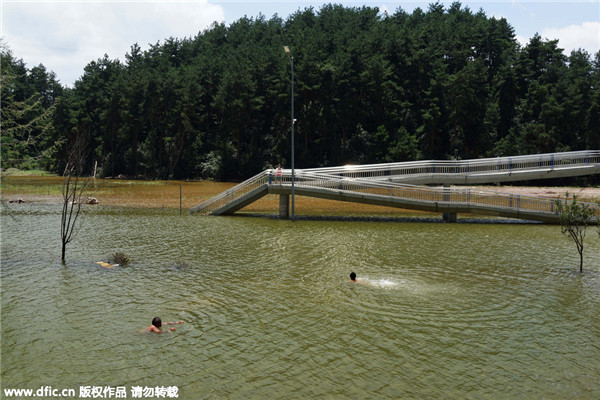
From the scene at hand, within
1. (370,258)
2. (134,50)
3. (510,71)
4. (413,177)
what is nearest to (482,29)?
(510,71)

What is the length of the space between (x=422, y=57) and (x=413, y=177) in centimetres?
4704

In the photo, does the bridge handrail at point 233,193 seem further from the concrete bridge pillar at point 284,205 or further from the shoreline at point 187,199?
the shoreline at point 187,199

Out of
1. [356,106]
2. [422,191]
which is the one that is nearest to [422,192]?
[422,191]

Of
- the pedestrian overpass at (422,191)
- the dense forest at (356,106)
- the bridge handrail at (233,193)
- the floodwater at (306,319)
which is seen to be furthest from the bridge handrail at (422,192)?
the dense forest at (356,106)

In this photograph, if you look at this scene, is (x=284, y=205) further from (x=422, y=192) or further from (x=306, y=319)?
(x=306, y=319)

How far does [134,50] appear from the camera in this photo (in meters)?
119

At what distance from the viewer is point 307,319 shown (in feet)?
40.1

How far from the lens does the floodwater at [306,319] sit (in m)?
8.78

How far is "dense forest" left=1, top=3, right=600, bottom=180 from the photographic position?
2603 inches

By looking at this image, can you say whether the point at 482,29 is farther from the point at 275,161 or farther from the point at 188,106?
the point at 188,106

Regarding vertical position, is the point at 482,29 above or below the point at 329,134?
above

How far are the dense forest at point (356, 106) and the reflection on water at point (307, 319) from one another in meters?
47.7

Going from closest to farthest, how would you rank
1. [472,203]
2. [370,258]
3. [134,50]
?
[370,258] < [472,203] < [134,50]

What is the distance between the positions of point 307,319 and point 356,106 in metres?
60.4
